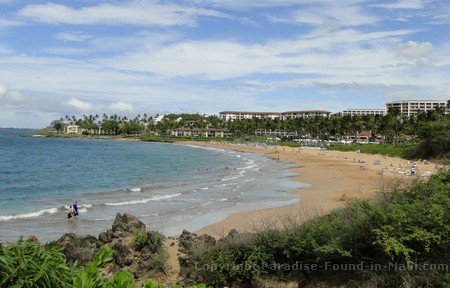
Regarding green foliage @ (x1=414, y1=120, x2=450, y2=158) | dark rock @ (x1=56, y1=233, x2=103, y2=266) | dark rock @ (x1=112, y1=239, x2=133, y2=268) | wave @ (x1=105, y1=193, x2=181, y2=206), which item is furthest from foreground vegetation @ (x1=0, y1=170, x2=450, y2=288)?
green foliage @ (x1=414, y1=120, x2=450, y2=158)

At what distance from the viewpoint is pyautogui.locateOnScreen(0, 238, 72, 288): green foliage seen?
381 cm

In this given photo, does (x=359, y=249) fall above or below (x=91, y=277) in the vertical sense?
below

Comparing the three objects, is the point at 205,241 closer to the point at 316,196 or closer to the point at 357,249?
the point at 357,249

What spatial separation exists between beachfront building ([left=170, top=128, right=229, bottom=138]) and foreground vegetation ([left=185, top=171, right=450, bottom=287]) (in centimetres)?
17615

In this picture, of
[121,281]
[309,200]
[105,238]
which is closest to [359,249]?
[121,281]

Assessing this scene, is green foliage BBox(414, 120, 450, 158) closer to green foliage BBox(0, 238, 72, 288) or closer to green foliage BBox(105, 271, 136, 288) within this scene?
green foliage BBox(0, 238, 72, 288)

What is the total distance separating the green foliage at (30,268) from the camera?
3.81 m

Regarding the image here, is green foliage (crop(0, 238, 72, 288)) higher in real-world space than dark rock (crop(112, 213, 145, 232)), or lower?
higher

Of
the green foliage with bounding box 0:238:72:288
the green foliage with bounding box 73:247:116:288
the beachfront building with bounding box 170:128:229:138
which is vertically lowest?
the beachfront building with bounding box 170:128:229:138

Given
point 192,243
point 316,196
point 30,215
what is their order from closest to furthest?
point 192,243 < point 30,215 < point 316,196

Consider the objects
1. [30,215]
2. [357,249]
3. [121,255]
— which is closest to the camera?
[357,249]

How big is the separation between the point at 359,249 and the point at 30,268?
7.84 metres

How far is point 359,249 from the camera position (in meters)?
10.1

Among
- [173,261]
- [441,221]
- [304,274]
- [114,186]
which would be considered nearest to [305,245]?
[304,274]
